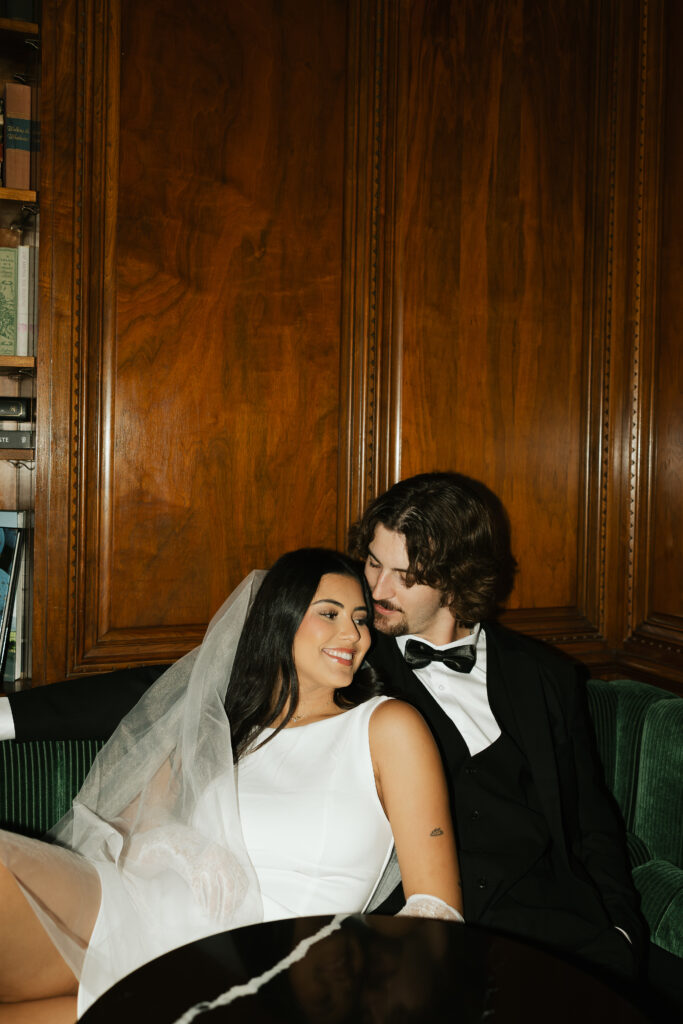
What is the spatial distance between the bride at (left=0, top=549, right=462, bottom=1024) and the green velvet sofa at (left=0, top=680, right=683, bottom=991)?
20cm

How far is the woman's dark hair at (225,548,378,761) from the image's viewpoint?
1922mm

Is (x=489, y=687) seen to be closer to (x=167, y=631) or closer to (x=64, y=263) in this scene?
(x=167, y=631)

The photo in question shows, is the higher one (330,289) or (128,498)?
(330,289)

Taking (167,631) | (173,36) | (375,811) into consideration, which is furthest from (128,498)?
(173,36)

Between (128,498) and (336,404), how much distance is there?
0.65 metres

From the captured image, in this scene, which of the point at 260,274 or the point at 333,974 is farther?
the point at 260,274

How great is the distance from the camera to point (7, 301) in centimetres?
218

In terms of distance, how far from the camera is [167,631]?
231cm

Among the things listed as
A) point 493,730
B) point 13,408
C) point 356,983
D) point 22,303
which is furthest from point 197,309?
point 356,983

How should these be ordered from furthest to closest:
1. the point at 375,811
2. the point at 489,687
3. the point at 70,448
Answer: the point at 70,448 → the point at 489,687 → the point at 375,811

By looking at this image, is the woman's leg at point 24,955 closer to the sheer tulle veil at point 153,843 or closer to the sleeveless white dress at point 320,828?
the sheer tulle veil at point 153,843

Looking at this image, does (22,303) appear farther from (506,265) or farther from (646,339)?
(646,339)

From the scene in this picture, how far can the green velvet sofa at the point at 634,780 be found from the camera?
6.48ft

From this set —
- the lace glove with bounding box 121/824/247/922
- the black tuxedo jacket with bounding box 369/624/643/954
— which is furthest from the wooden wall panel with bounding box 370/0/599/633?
the lace glove with bounding box 121/824/247/922
